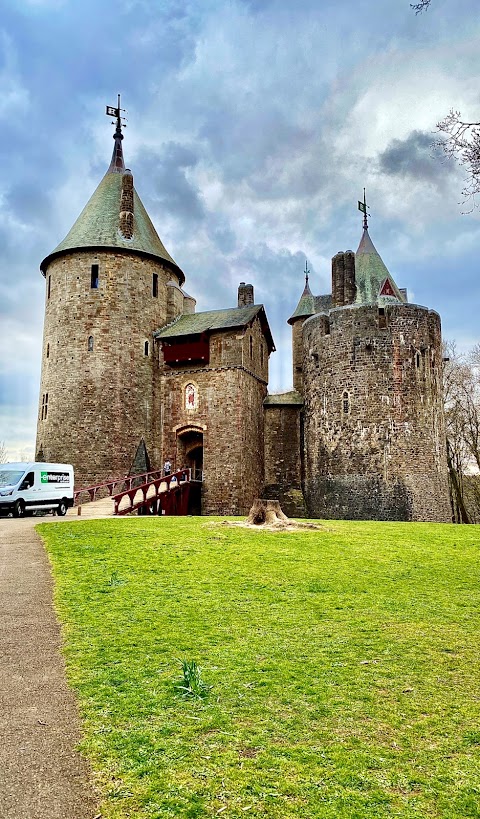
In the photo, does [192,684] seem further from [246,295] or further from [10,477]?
[246,295]

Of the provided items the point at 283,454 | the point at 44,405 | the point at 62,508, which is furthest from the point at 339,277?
the point at 62,508

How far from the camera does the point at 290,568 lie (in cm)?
1017

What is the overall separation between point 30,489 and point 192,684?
18597 millimetres

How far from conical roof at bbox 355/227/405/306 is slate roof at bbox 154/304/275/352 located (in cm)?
584

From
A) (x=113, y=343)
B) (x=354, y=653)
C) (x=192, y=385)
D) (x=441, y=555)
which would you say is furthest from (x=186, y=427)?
(x=354, y=653)

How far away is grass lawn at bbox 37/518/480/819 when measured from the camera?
352 centimetres

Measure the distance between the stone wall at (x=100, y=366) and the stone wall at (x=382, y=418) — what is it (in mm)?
9813

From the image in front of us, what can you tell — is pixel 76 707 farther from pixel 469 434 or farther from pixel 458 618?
pixel 469 434

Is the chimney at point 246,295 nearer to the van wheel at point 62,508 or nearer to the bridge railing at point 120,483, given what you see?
the bridge railing at point 120,483

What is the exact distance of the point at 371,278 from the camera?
34688mm

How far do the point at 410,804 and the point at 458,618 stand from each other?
13.9 feet

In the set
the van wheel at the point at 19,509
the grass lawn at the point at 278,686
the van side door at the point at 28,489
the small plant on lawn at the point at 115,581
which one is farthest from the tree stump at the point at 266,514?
the van wheel at the point at 19,509

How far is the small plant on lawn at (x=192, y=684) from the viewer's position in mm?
4809

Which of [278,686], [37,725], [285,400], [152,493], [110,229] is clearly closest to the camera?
[37,725]
